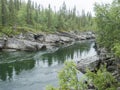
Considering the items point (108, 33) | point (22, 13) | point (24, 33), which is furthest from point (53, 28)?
point (108, 33)

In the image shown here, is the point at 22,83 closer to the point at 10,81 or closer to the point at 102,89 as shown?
the point at 10,81

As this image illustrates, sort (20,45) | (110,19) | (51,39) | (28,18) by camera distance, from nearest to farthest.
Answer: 1. (110,19)
2. (20,45)
3. (51,39)
4. (28,18)

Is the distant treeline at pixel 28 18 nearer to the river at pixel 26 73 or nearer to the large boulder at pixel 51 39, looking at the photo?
the large boulder at pixel 51 39

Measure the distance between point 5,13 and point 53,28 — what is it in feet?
147

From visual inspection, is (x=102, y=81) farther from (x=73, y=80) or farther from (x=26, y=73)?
(x=26, y=73)

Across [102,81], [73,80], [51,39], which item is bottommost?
[51,39]

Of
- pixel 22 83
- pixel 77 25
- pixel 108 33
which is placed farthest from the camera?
pixel 77 25

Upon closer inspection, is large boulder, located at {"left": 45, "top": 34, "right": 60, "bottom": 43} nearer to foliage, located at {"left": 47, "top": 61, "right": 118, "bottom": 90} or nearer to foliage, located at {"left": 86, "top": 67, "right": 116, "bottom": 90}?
foliage, located at {"left": 86, "top": 67, "right": 116, "bottom": 90}

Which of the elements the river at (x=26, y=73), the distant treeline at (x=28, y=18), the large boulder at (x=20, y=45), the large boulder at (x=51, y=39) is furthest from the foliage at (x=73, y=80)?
the large boulder at (x=51, y=39)

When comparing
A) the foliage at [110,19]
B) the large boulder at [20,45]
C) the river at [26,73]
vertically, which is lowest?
the river at [26,73]

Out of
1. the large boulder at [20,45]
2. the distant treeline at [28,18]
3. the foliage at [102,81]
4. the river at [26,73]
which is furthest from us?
the distant treeline at [28,18]

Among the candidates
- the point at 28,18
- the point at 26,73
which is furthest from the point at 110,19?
the point at 28,18

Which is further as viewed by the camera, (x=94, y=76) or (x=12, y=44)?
(x=12, y=44)

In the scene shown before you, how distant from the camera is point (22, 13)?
117125mm
